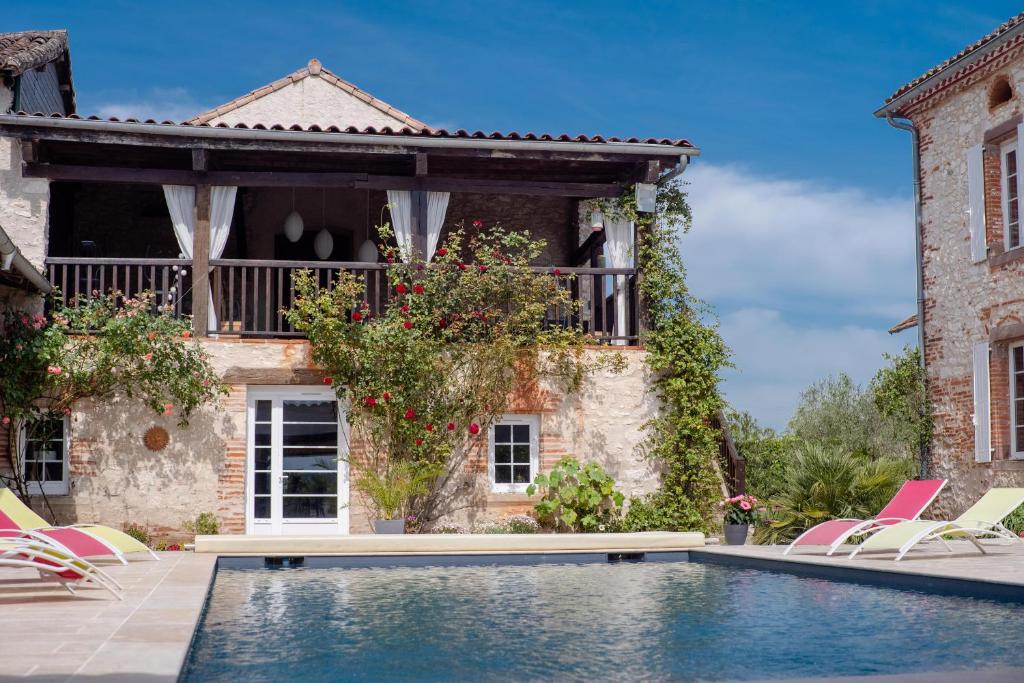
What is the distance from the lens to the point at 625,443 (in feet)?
46.0

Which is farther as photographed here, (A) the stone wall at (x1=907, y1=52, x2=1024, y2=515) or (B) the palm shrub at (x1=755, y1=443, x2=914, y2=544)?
(A) the stone wall at (x1=907, y1=52, x2=1024, y2=515)

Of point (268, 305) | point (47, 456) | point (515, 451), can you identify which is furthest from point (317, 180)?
point (47, 456)

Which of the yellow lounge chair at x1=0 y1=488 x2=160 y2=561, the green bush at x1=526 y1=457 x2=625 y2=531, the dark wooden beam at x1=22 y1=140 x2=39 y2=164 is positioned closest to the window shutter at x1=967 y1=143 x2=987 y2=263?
the green bush at x1=526 y1=457 x2=625 y2=531

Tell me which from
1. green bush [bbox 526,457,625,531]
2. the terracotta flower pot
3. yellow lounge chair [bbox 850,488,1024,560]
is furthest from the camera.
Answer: green bush [bbox 526,457,625,531]

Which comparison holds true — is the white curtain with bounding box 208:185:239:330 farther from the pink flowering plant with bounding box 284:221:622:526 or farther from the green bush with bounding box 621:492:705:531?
the green bush with bounding box 621:492:705:531

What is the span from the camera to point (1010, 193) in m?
14.3

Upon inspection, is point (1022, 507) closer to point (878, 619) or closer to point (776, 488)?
point (776, 488)

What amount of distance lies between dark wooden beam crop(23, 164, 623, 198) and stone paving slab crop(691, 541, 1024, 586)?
15.8ft

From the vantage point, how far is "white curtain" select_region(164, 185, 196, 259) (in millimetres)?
13719

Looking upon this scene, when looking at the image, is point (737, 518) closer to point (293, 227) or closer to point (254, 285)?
point (254, 285)

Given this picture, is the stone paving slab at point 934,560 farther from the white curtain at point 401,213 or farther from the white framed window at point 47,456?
the white framed window at point 47,456

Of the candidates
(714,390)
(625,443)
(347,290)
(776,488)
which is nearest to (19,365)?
(347,290)

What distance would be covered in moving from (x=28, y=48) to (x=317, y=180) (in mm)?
5464

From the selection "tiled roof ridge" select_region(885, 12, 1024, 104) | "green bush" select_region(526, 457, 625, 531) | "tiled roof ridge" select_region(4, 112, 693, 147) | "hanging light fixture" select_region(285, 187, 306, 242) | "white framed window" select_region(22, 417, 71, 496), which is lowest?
"green bush" select_region(526, 457, 625, 531)
